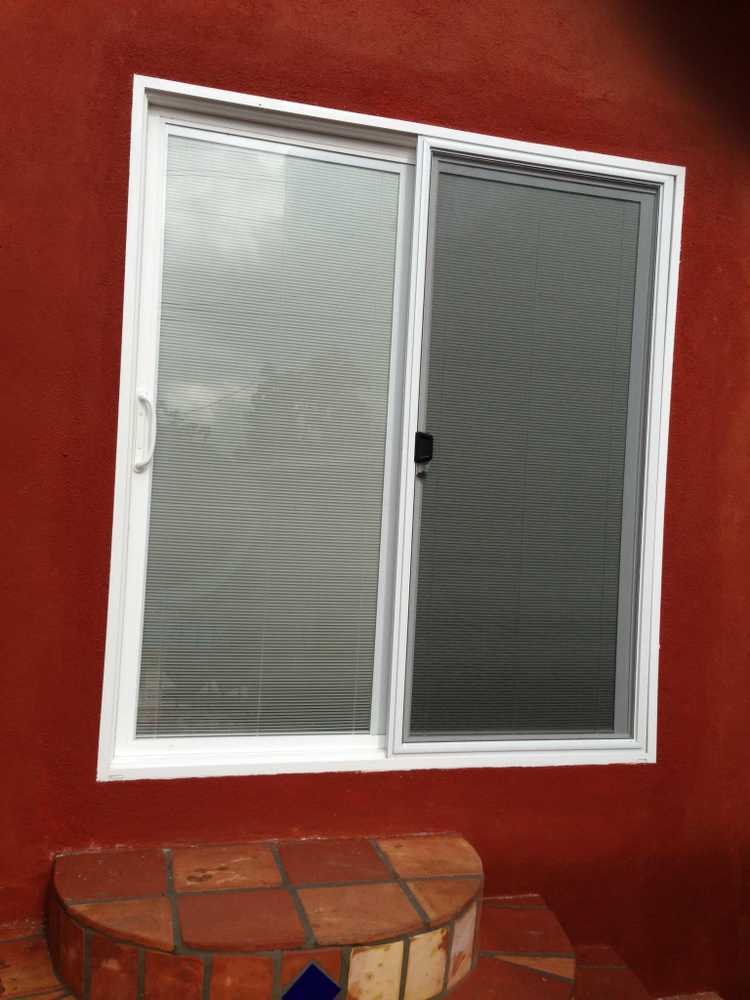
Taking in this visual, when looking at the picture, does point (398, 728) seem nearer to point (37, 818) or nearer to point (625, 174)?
point (37, 818)

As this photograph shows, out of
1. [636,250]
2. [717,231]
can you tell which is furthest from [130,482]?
[717,231]

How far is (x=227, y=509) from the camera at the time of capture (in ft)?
8.34

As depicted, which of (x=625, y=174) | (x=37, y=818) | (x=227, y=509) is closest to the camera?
(x=37, y=818)

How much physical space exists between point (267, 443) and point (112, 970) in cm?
136

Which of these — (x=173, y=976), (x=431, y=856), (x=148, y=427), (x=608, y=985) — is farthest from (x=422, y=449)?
(x=608, y=985)

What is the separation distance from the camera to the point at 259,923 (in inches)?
81.7

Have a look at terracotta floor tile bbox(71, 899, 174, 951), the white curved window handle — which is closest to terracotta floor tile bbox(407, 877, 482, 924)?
terracotta floor tile bbox(71, 899, 174, 951)

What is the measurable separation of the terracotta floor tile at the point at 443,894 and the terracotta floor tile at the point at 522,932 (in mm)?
225

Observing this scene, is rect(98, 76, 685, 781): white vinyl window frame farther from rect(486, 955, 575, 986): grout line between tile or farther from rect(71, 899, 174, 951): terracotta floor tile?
rect(486, 955, 575, 986): grout line between tile

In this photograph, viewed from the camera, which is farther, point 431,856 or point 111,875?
point 431,856

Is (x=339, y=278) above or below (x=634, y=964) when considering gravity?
above

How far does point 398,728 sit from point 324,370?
3.46ft

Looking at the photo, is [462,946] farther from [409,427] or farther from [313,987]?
[409,427]

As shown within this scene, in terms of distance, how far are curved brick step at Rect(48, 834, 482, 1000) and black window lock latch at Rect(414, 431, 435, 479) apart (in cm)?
110
